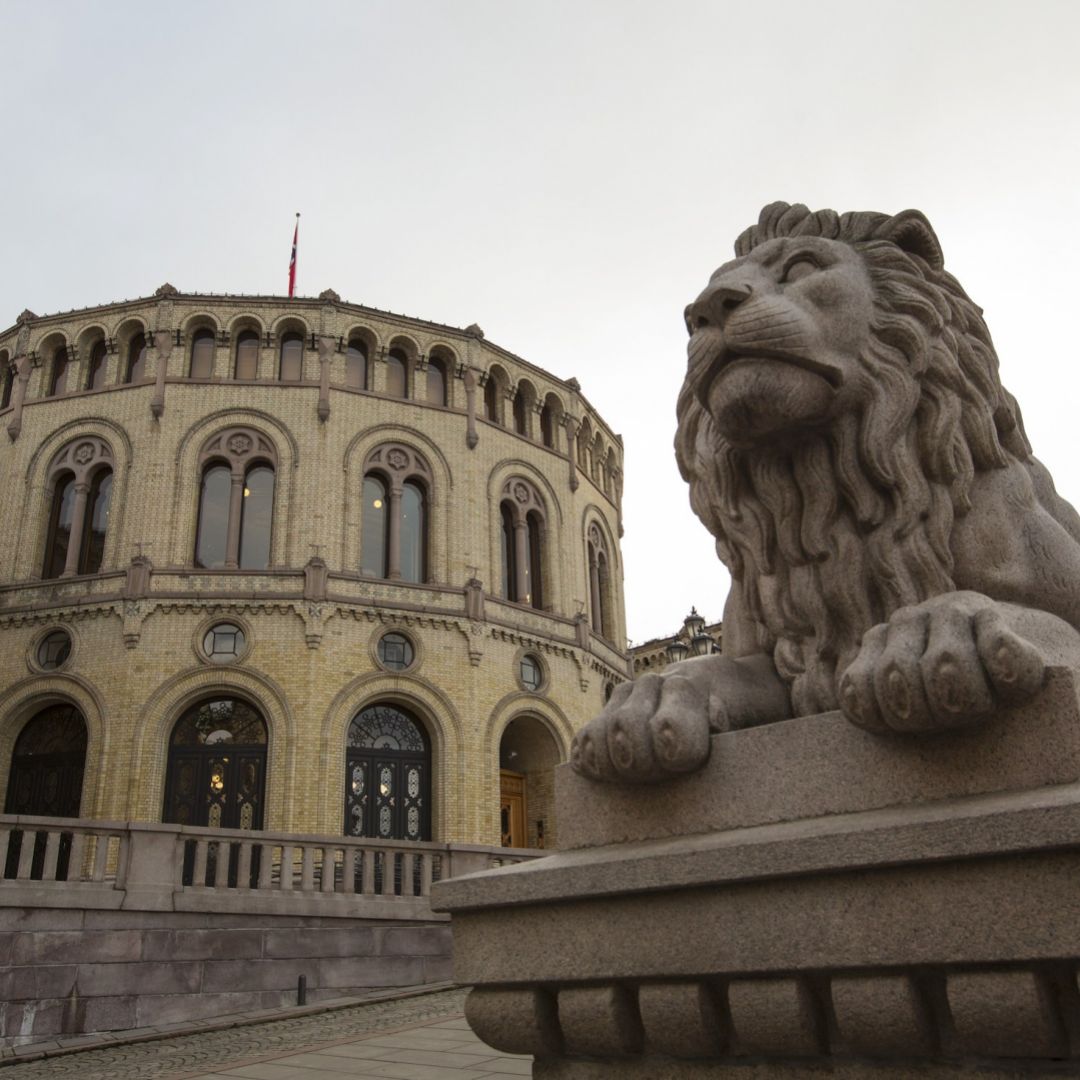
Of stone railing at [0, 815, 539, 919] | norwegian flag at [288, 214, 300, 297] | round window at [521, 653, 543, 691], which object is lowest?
stone railing at [0, 815, 539, 919]

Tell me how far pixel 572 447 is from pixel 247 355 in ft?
28.8

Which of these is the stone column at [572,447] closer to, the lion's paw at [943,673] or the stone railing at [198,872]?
the stone railing at [198,872]

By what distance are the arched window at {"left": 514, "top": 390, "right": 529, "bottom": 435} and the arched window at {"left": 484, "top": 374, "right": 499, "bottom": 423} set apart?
65 centimetres

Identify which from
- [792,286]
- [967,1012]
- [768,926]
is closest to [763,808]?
[768,926]

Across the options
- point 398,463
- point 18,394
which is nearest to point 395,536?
point 398,463

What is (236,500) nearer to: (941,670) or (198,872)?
(198,872)

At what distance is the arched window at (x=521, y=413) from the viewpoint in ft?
87.8

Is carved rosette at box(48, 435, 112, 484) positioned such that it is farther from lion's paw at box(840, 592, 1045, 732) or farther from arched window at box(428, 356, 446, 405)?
lion's paw at box(840, 592, 1045, 732)

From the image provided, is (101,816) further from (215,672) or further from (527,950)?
(527,950)

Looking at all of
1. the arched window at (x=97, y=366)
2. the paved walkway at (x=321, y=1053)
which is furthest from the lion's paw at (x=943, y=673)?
the arched window at (x=97, y=366)

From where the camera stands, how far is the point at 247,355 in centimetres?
2442

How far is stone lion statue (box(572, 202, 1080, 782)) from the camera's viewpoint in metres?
2.53

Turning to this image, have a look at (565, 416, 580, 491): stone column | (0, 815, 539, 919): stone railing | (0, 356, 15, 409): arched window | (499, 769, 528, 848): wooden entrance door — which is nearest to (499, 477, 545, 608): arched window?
(565, 416, 580, 491): stone column

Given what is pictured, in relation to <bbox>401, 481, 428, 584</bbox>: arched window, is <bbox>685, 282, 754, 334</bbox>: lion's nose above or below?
below
